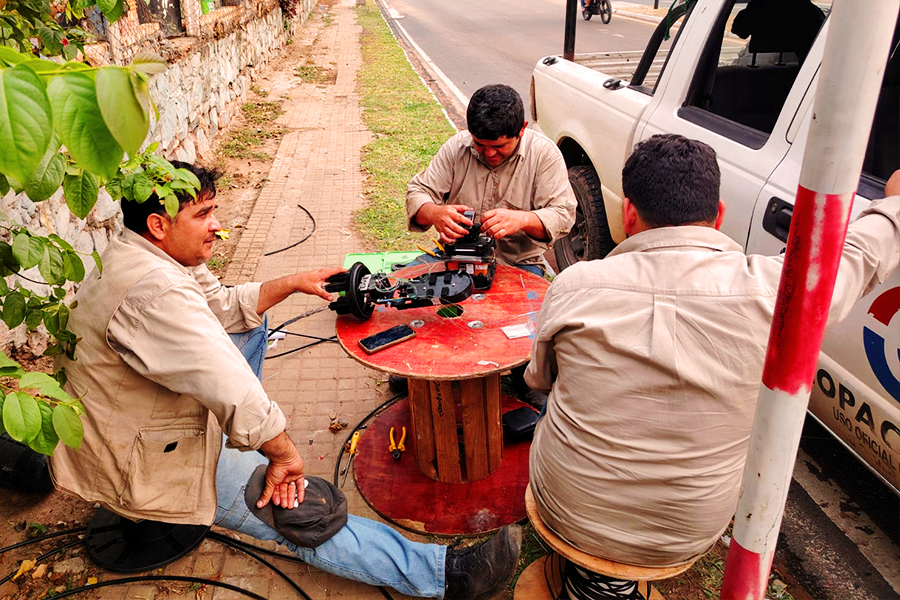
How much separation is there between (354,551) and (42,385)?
1.36 metres

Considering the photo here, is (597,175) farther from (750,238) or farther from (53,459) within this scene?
(53,459)

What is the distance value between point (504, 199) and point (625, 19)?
20671 millimetres

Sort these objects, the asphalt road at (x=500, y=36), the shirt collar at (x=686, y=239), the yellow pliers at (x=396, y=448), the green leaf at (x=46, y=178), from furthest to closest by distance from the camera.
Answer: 1. the asphalt road at (x=500, y=36)
2. the yellow pliers at (x=396, y=448)
3. the shirt collar at (x=686, y=239)
4. the green leaf at (x=46, y=178)

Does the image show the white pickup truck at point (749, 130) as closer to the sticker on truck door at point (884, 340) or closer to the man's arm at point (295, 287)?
the sticker on truck door at point (884, 340)

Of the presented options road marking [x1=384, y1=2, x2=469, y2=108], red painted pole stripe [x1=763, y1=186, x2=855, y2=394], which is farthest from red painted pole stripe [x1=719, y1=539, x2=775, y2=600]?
road marking [x1=384, y1=2, x2=469, y2=108]

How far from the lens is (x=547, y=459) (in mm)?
2180

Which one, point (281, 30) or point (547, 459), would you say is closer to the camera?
point (547, 459)

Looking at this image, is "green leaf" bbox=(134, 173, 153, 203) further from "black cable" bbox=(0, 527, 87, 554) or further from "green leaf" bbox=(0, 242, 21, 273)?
"black cable" bbox=(0, 527, 87, 554)

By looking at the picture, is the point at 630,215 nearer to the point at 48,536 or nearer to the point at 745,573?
the point at 745,573

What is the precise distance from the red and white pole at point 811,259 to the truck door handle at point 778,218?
5.13 feet

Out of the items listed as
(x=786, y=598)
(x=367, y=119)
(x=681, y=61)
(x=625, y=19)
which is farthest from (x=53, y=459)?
(x=625, y=19)

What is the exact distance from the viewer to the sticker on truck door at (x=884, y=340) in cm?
221

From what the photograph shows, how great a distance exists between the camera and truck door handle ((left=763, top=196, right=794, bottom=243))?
2641 millimetres

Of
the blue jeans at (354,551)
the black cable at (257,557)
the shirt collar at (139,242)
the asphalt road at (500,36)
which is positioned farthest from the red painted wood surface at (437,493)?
the asphalt road at (500,36)
